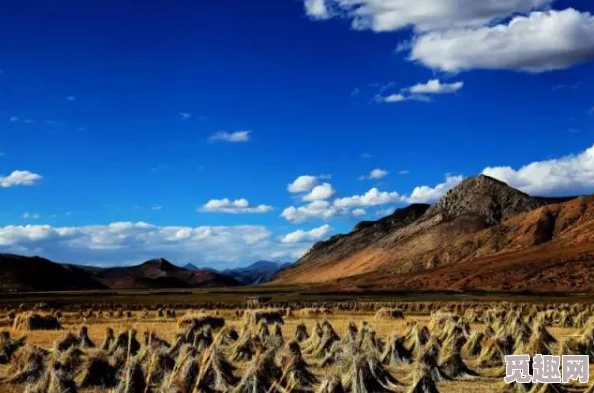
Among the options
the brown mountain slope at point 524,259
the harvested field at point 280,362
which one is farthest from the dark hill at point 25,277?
the harvested field at point 280,362

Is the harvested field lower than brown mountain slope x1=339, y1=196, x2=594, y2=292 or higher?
lower

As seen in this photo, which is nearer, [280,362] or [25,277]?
[280,362]

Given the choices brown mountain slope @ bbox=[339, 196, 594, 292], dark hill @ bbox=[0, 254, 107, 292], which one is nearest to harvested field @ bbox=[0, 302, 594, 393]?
brown mountain slope @ bbox=[339, 196, 594, 292]

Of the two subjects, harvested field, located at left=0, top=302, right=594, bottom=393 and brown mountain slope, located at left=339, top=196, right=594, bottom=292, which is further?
brown mountain slope, located at left=339, top=196, right=594, bottom=292

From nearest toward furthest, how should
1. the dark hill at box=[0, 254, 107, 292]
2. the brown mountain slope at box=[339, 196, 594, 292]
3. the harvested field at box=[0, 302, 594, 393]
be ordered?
1. the harvested field at box=[0, 302, 594, 393]
2. the brown mountain slope at box=[339, 196, 594, 292]
3. the dark hill at box=[0, 254, 107, 292]

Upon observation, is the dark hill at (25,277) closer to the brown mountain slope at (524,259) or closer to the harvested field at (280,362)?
the brown mountain slope at (524,259)

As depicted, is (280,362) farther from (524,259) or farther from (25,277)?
Result: (25,277)

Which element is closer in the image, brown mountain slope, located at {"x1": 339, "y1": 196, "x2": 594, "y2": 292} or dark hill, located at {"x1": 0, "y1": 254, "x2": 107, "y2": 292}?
brown mountain slope, located at {"x1": 339, "y1": 196, "x2": 594, "y2": 292}

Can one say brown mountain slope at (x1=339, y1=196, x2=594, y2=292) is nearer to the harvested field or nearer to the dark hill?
the dark hill

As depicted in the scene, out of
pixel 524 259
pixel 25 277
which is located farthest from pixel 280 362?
pixel 25 277

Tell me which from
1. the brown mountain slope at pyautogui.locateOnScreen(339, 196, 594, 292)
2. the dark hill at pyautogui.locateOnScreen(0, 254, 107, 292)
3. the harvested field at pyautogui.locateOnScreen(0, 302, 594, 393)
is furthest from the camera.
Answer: the dark hill at pyautogui.locateOnScreen(0, 254, 107, 292)

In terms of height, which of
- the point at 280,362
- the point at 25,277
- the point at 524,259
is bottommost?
the point at 280,362

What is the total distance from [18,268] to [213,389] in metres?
188

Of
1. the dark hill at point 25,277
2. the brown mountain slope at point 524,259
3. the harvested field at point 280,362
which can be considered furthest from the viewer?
the dark hill at point 25,277
